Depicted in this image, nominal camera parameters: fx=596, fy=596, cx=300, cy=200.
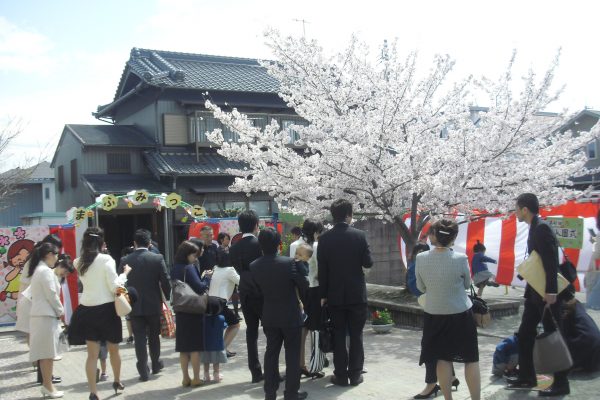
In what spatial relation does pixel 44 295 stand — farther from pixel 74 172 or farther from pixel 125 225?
pixel 74 172

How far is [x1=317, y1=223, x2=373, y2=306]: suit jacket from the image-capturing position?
246 inches

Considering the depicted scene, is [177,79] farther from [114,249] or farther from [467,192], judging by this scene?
[467,192]

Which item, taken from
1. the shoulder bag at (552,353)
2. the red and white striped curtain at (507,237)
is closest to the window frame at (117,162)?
the red and white striped curtain at (507,237)

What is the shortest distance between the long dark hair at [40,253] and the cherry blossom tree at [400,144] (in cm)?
451

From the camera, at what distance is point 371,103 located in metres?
10.5

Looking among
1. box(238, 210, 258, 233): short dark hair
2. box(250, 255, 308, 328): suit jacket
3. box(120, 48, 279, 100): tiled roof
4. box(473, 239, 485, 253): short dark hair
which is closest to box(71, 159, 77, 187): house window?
box(120, 48, 279, 100): tiled roof

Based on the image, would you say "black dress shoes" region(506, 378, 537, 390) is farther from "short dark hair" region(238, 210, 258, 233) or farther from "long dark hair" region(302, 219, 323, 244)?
"short dark hair" region(238, 210, 258, 233)

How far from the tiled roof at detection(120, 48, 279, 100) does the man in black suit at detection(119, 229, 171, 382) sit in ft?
48.0

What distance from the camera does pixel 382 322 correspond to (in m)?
9.26

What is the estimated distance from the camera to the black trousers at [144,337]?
273 inches

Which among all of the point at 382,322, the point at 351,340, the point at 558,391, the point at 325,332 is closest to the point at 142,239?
the point at 325,332

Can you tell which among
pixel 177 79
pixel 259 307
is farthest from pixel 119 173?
pixel 259 307

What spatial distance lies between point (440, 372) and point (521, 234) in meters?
8.51

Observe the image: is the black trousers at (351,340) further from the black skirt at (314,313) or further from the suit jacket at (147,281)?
the suit jacket at (147,281)
